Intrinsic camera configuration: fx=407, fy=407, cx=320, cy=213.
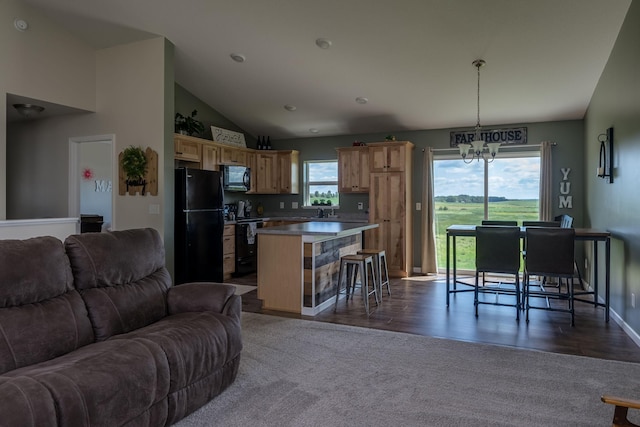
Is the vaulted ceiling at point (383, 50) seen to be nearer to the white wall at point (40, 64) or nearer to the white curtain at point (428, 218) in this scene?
the white wall at point (40, 64)

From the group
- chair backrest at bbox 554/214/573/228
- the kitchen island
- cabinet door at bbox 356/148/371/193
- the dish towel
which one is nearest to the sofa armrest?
the kitchen island

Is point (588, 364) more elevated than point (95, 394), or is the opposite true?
point (95, 394)

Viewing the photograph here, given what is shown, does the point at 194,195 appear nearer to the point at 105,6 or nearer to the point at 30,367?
the point at 105,6

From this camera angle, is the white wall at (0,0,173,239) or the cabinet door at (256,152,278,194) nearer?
the white wall at (0,0,173,239)

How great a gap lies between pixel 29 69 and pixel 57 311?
3.96 m

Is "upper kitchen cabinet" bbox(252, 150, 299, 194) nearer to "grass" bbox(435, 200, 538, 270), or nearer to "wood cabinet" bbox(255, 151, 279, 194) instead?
"wood cabinet" bbox(255, 151, 279, 194)

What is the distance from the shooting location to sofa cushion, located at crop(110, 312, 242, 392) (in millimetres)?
2170

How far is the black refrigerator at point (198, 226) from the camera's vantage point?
17.4 ft

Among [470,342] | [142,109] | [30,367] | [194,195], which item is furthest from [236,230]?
[30,367]

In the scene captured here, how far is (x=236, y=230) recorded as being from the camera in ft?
21.6

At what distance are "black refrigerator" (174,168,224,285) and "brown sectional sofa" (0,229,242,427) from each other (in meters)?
2.41

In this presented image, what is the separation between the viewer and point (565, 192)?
20.4 feet

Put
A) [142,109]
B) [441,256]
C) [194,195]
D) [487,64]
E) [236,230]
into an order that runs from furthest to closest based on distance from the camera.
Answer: [441,256], [236,230], [194,195], [142,109], [487,64]

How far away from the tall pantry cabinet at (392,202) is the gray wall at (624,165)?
263cm
